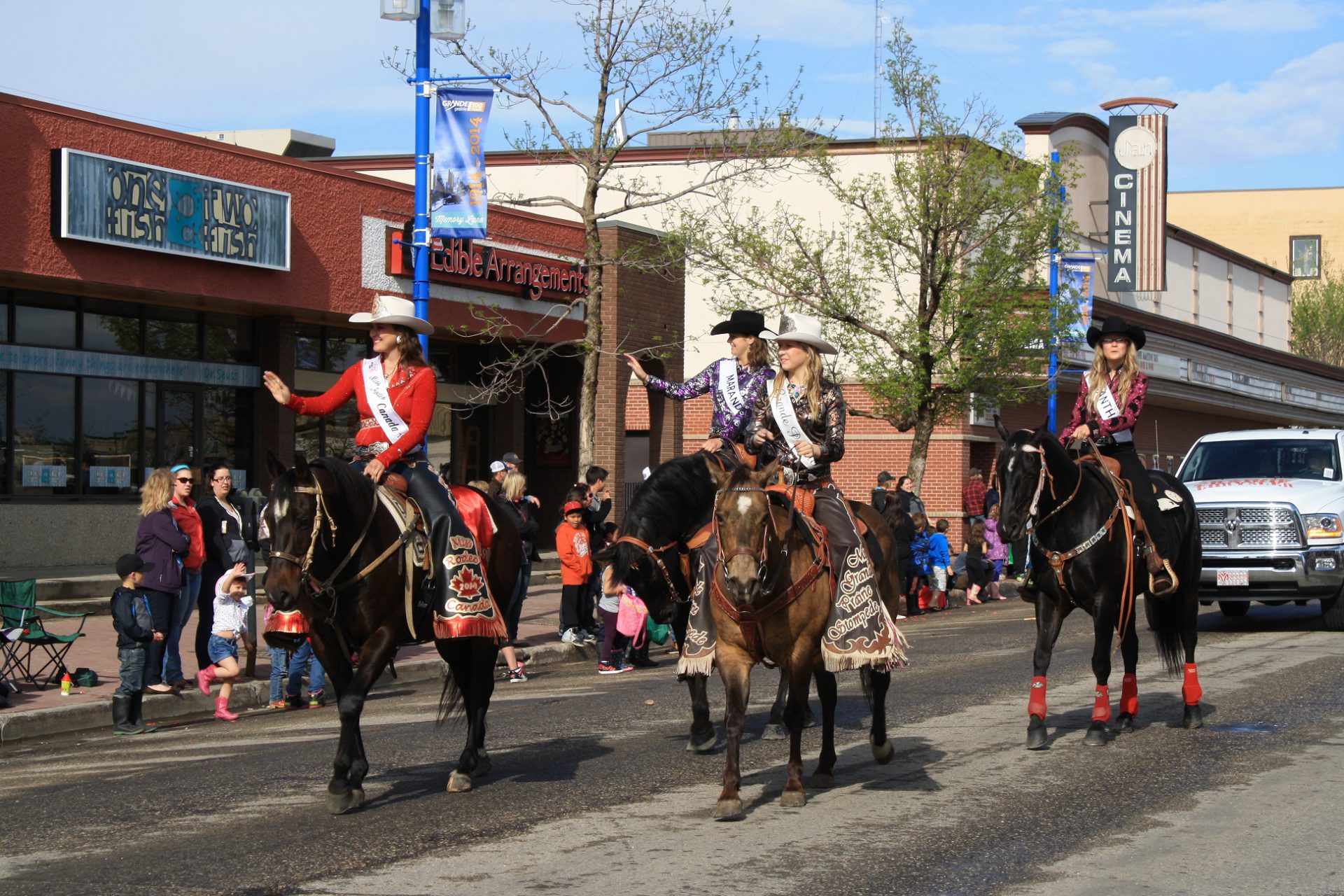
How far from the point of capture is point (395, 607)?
27.2ft

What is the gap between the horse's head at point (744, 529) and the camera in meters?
7.18

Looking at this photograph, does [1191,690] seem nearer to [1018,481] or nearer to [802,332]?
[1018,481]

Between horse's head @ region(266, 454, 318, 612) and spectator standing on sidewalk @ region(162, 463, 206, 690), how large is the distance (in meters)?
6.19

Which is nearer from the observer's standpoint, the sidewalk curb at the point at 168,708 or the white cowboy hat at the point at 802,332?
the white cowboy hat at the point at 802,332

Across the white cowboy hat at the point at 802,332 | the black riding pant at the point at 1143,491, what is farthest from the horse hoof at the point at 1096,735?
the white cowboy hat at the point at 802,332

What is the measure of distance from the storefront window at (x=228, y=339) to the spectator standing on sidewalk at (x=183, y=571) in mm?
10466

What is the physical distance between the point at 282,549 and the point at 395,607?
3.02 feet

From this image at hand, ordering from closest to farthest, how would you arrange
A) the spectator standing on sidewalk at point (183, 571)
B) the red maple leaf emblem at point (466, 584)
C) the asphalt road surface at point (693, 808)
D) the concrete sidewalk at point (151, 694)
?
the asphalt road surface at point (693, 808), the red maple leaf emblem at point (466, 584), the concrete sidewalk at point (151, 694), the spectator standing on sidewalk at point (183, 571)

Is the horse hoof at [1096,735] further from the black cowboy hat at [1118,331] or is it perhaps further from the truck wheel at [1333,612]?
the truck wheel at [1333,612]

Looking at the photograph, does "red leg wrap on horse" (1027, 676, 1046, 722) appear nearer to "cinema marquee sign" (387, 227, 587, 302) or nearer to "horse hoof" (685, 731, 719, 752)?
"horse hoof" (685, 731, 719, 752)

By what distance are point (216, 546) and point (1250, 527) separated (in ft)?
39.1

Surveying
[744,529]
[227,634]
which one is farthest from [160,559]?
[744,529]

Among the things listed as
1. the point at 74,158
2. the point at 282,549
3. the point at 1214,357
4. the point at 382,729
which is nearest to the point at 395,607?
the point at 282,549

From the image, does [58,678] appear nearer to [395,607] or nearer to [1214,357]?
[395,607]
